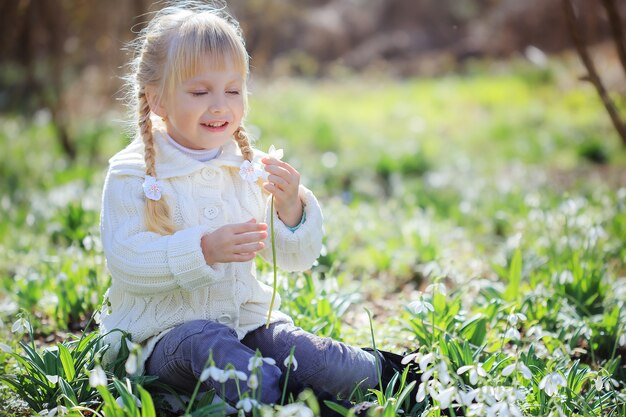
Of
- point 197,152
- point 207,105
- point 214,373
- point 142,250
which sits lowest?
point 214,373

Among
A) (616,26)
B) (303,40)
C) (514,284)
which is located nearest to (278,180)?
(514,284)

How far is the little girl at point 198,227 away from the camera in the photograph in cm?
208

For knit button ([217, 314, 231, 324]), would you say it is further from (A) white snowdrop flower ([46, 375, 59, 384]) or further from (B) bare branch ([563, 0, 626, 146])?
(B) bare branch ([563, 0, 626, 146])

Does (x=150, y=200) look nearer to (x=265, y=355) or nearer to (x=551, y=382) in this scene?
(x=265, y=355)

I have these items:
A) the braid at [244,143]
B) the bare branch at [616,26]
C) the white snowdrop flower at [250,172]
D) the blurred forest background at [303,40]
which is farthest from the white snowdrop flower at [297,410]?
the blurred forest background at [303,40]

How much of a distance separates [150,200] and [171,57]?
0.45 metres

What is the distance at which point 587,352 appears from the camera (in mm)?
2809

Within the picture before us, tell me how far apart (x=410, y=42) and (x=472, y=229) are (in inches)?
407

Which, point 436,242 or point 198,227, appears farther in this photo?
point 436,242

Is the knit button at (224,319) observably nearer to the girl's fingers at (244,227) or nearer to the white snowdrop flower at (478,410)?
the girl's fingers at (244,227)

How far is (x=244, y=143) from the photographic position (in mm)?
2383

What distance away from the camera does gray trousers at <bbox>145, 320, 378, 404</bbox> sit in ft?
6.81

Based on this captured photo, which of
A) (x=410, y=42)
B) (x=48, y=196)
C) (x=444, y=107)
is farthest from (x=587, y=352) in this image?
(x=410, y=42)

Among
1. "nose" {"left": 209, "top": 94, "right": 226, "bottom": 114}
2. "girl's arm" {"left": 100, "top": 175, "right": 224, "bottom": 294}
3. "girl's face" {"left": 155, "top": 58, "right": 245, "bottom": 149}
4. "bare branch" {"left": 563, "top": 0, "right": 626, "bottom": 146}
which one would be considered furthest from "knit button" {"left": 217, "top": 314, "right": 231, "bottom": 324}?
"bare branch" {"left": 563, "top": 0, "right": 626, "bottom": 146}
